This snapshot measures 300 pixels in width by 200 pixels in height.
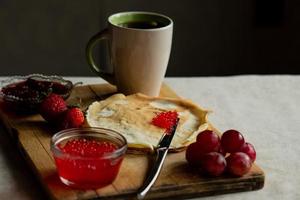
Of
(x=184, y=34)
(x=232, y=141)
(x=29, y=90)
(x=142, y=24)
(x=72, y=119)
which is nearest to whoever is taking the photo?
(x=232, y=141)

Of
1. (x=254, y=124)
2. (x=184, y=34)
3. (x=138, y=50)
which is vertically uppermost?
(x=138, y=50)

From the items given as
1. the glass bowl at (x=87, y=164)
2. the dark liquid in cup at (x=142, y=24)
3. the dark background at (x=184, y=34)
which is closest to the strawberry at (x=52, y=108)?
the glass bowl at (x=87, y=164)

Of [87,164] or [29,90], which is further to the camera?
[29,90]

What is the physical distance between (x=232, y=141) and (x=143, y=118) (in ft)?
0.80

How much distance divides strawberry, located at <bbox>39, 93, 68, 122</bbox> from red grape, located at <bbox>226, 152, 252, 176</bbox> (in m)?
0.39

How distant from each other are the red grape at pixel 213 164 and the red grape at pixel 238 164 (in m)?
0.01

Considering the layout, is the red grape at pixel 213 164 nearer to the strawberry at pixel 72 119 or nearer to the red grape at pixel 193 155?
the red grape at pixel 193 155

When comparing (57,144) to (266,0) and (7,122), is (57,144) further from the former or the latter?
(266,0)

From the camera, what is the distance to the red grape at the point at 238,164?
1191 millimetres

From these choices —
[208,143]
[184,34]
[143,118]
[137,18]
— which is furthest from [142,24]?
[184,34]

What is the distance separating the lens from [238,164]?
46.9 inches

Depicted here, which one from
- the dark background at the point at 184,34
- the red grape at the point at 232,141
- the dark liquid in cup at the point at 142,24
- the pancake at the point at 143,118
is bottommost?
the dark background at the point at 184,34

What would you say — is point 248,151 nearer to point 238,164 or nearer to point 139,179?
point 238,164

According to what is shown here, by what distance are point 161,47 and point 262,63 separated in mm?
1705
